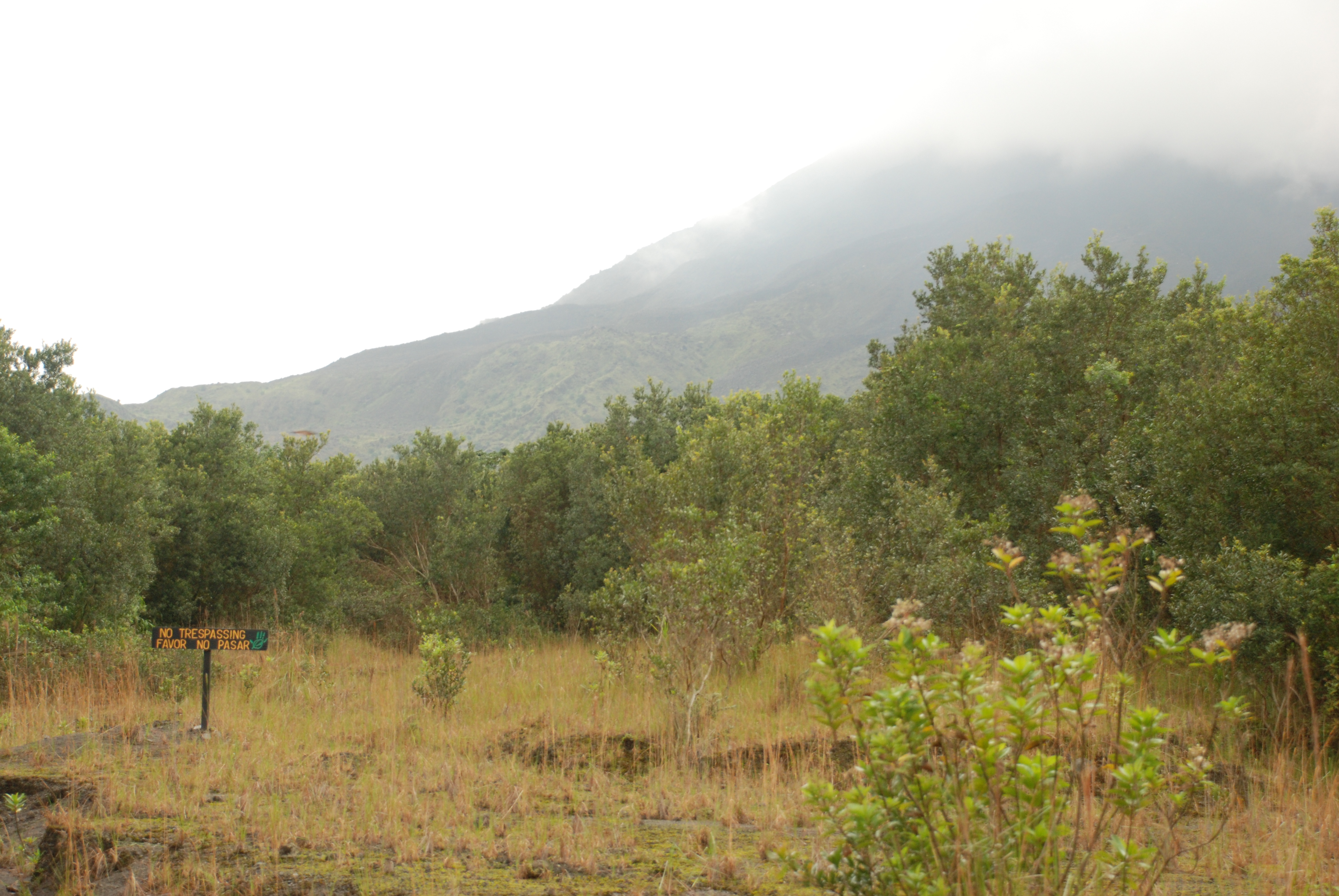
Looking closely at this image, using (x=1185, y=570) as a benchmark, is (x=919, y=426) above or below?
above

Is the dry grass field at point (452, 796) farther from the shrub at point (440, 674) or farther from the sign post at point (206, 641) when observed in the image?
the sign post at point (206, 641)

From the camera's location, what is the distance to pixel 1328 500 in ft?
26.5

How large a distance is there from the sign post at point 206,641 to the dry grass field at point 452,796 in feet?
1.45

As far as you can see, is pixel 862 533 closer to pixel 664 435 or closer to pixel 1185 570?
pixel 1185 570

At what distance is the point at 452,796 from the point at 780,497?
6.97 m

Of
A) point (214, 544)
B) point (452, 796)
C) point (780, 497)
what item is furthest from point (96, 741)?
point (214, 544)

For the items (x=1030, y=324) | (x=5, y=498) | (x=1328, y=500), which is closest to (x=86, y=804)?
(x=5, y=498)

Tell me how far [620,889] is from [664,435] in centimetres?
1713

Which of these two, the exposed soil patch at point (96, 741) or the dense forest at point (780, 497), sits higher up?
the dense forest at point (780, 497)

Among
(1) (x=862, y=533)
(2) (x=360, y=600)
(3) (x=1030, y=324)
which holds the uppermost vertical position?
(3) (x=1030, y=324)

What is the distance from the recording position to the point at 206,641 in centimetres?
775

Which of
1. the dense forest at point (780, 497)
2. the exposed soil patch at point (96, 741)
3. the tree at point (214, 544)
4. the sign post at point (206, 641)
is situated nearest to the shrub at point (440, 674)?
the sign post at point (206, 641)

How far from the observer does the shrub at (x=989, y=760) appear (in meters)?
2.35

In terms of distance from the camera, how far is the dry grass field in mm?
4191
